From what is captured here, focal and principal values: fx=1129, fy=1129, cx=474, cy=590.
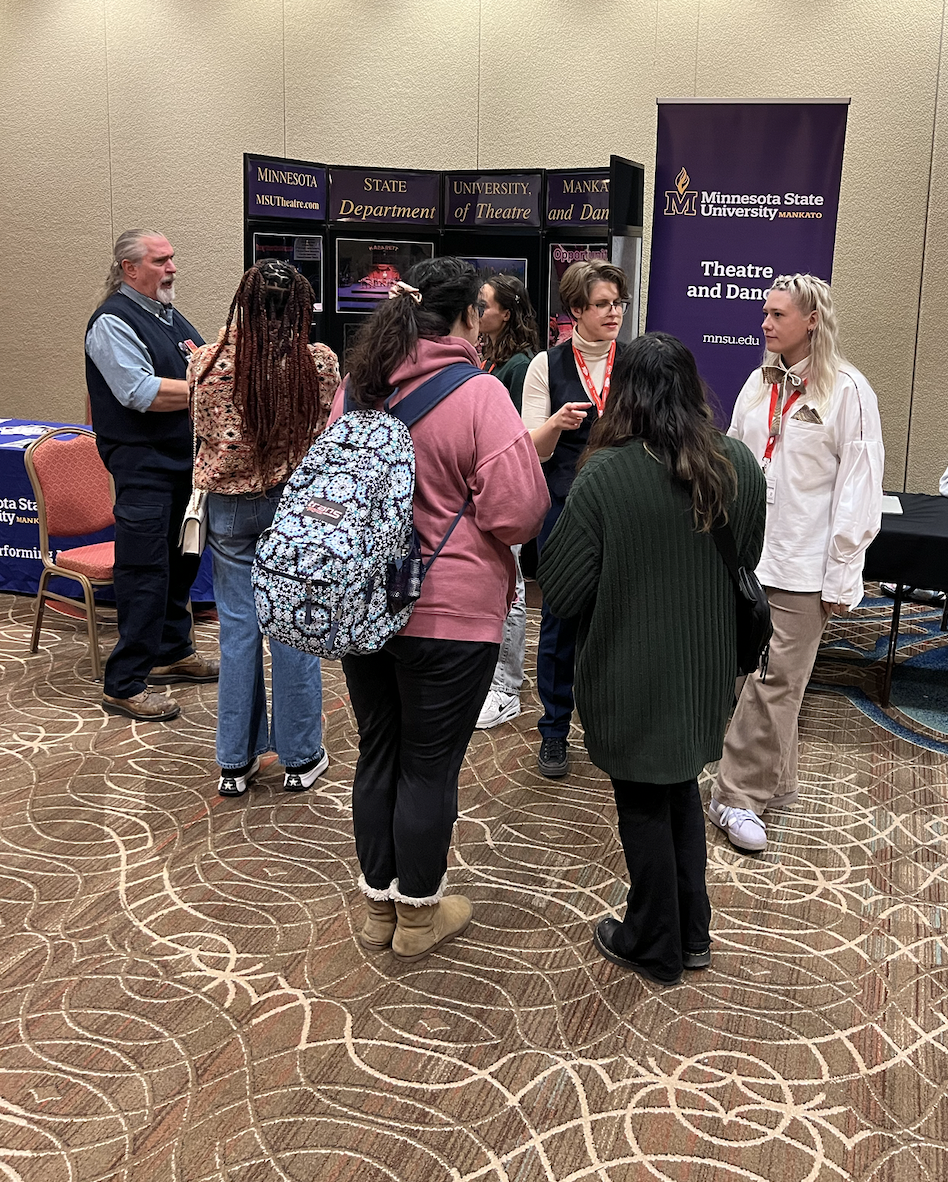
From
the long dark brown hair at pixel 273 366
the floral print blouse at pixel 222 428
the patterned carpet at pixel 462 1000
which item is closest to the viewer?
the patterned carpet at pixel 462 1000

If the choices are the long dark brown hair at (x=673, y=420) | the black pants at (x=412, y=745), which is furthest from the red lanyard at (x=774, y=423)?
the black pants at (x=412, y=745)

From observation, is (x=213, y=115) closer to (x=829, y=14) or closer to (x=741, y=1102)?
(x=829, y=14)

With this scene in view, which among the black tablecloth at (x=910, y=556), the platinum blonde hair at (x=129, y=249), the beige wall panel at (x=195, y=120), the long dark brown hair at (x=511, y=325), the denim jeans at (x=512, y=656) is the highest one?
the beige wall panel at (x=195, y=120)

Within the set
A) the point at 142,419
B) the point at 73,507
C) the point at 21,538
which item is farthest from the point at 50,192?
the point at 142,419

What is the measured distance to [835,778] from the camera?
387cm

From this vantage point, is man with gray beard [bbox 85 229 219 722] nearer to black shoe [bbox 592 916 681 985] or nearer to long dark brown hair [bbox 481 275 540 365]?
long dark brown hair [bbox 481 275 540 365]

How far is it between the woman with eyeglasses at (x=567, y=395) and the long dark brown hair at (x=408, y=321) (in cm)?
107

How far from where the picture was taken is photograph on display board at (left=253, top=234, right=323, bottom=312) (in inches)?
247

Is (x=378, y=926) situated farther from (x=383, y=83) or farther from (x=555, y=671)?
(x=383, y=83)

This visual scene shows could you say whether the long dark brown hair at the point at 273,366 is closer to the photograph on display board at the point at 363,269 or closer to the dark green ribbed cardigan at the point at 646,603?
the dark green ribbed cardigan at the point at 646,603

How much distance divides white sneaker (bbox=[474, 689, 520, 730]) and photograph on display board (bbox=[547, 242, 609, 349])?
246 centimetres

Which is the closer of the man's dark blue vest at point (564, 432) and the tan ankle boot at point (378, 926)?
the tan ankle boot at point (378, 926)

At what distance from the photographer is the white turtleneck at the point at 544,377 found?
3693 mm

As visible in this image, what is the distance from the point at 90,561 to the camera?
15.4 ft
